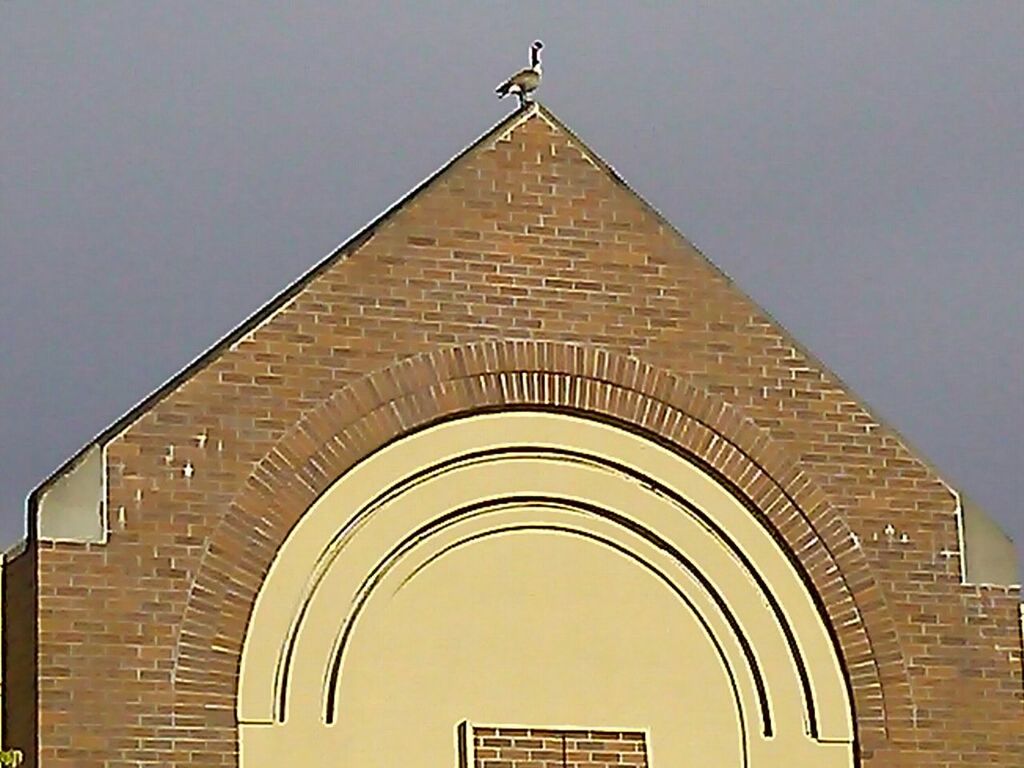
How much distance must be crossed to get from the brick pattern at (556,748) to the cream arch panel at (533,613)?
11cm

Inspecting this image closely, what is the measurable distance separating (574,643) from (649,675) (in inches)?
26.1

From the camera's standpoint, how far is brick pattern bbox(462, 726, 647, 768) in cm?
2014

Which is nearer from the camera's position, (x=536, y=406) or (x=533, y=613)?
(x=533, y=613)

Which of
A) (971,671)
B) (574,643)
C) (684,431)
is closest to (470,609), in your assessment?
(574,643)

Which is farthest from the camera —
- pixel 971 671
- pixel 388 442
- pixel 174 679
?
pixel 971 671

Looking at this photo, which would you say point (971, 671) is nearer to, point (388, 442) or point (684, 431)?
point (684, 431)

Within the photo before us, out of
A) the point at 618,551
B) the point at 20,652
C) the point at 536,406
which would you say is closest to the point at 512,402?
the point at 536,406

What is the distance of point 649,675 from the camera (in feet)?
68.6

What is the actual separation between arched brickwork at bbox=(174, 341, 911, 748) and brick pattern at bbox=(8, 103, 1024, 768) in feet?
0.06

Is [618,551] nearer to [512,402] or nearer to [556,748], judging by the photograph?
[512,402]

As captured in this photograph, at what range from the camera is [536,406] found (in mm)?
21016

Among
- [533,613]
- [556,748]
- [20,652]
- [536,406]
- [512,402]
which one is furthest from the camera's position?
[536,406]

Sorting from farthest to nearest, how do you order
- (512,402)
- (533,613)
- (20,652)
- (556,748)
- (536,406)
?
(536,406), (512,402), (533,613), (556,748), (20,652)

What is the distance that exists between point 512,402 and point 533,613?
1.65m
